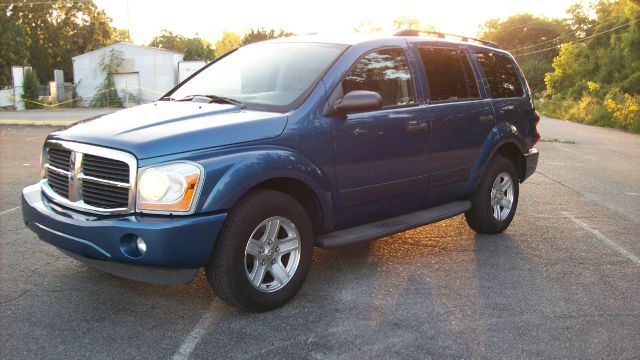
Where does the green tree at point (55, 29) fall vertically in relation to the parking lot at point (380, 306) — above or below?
above

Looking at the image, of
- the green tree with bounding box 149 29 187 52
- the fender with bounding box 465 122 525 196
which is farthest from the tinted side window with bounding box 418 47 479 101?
the green tree with bounding box 149 29 187 52

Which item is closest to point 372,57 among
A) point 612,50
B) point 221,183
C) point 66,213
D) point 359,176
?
point 359,176

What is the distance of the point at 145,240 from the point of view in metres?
3.55

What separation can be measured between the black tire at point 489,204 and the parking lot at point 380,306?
0.41 feet

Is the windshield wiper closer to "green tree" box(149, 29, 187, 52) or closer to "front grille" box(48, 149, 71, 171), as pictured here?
"front grille" box(48, 149, 71, 171)

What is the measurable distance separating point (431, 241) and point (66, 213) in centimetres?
350

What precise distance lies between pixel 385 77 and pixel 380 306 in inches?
73.7

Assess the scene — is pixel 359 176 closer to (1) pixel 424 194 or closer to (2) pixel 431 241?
(1) pixel 424 194

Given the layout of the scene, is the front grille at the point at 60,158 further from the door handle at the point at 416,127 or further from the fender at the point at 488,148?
the fender at the point at 488,148

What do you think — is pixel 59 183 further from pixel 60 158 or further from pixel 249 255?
pixel 249 255

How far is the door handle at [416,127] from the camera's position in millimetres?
4967

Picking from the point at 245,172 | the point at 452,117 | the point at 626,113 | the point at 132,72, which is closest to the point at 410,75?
the point at 452,117

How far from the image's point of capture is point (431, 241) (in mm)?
6039

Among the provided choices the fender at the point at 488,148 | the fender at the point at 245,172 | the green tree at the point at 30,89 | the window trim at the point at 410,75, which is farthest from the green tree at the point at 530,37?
the fender at the point at 245,172
